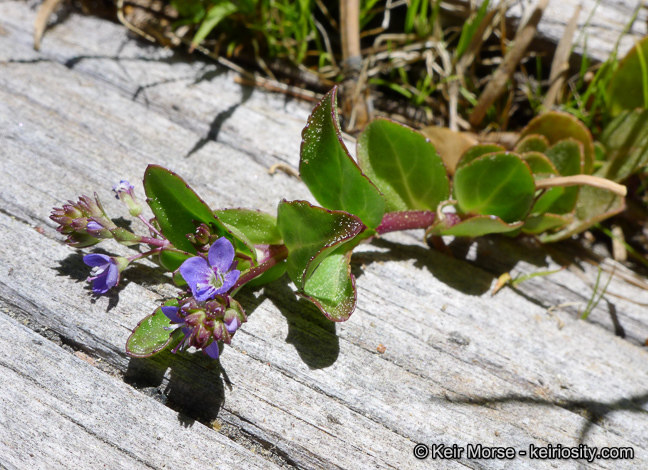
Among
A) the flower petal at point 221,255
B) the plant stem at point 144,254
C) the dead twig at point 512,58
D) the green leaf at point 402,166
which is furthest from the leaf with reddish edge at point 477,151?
the plant stem at point 144,254

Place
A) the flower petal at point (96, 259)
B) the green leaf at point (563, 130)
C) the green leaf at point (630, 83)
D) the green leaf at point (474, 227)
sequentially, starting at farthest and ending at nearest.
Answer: the green leaf at point (630, 83), the green leaf at point (563, 130), the green leaf at point (474, 227), the flower petal at point (96, 259)

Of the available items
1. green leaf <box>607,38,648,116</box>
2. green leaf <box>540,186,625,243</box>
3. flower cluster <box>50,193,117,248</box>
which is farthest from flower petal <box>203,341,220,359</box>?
green leaf <box>607,38,648,116</box>

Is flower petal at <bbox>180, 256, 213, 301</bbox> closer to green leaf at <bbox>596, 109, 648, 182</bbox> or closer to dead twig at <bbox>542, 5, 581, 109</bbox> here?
green leaf at <bbox>596, 109, 648, 182</bbox>

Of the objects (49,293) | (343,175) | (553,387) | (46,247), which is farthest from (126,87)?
(553,387)

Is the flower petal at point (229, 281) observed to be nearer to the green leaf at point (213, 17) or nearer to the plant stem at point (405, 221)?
the plant stem at point (405, 221)

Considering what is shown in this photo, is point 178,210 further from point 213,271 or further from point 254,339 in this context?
point 254,339

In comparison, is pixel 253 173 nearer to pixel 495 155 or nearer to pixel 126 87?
pixel 126 87
